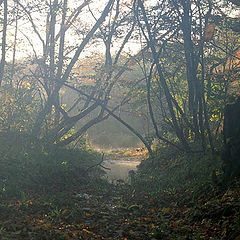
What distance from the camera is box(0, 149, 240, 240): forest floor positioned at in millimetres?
5649

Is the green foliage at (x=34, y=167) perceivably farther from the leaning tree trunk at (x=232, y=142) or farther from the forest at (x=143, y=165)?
the leaning tree trunk at (x=232, y=142)

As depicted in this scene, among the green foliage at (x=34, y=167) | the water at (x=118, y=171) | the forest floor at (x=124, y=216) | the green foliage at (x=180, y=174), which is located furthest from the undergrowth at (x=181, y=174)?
the green foliage at (x=34, y=167)

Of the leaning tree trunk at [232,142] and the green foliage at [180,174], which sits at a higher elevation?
the leaning tree trunk at [232,142]

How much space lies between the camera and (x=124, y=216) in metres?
7.62

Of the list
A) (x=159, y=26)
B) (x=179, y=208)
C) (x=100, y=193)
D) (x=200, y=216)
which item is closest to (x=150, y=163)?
(x=100, y=193)

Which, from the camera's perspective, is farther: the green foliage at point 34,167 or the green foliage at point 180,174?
the green foliage at point 34,167

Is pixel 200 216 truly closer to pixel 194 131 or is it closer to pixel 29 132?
pixel 194 131

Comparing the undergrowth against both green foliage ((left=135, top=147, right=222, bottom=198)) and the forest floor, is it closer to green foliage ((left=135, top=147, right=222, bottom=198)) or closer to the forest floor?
green foliage ((left=135, top=147, right=222, bottom=198))

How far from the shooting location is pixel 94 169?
1451cm

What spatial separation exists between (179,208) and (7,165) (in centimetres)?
570

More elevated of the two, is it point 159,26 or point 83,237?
point 159,26

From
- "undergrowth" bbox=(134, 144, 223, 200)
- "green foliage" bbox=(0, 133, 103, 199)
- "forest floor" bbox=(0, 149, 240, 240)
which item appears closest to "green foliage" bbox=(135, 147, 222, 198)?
"undergrowth" bbox=(134, 144, 223, 200)

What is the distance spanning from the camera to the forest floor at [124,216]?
5.65m

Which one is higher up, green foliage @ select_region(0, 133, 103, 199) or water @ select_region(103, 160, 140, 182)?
green foliage @ select_region(0, 133, 103, 199)
